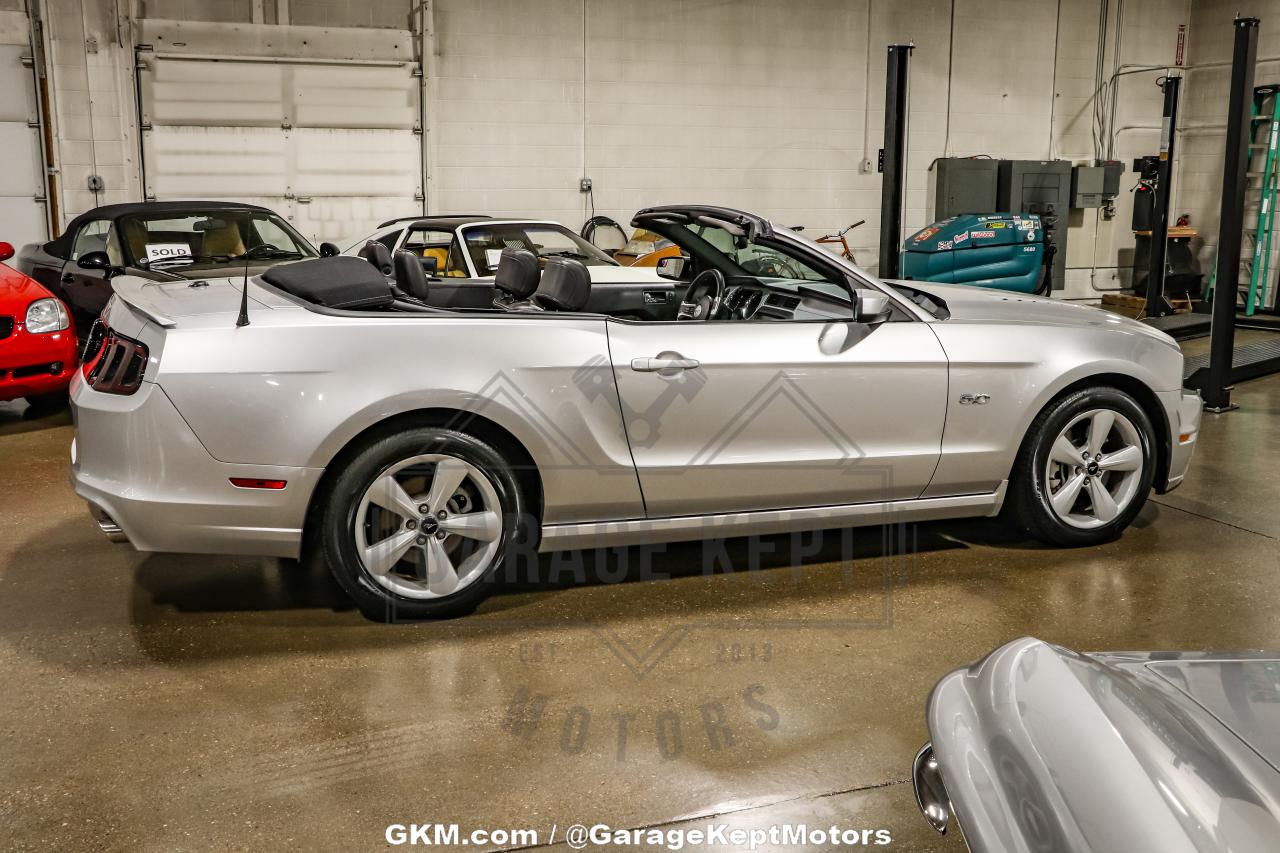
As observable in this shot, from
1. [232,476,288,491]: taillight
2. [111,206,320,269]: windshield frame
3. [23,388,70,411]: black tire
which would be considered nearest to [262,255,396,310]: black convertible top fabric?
[232,476,288,491]: taillight

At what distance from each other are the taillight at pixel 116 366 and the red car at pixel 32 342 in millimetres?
3296

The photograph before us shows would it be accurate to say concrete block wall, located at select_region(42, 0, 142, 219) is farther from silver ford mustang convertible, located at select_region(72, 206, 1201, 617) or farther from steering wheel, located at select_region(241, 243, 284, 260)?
silver ford mustang convertible, located at select_region(72, 206, 1201, 617)

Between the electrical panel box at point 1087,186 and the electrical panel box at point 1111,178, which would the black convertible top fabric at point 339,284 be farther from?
the electrical panel box at point 1111,178

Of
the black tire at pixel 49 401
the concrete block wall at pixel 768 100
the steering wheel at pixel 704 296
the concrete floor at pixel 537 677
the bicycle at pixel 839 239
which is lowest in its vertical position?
the concrete floor at pixel 537 677

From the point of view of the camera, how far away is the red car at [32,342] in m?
6.20

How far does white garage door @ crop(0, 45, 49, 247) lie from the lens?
10547 millimetres

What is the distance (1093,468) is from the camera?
3938 millimetres

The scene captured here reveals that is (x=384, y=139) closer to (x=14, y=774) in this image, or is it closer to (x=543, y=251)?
(x=543, y=251)

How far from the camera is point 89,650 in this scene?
3176 mm

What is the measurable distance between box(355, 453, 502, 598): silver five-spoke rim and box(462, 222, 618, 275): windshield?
4840 mm

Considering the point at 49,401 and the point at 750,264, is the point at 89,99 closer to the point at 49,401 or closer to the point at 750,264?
the point at 49,401

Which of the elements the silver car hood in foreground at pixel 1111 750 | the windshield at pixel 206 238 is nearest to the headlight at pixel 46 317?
the windshield at pixel 206 238

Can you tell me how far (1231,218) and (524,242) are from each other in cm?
479

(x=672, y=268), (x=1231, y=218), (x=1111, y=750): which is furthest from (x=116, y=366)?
(x=1231, y=218)
